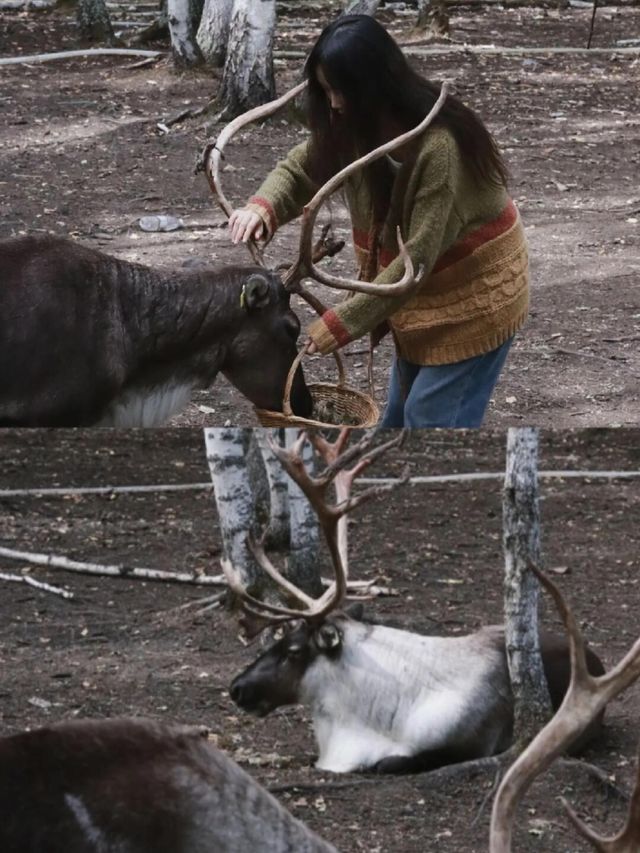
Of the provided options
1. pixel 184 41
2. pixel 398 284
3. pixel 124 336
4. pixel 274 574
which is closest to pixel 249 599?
pixel 274 574

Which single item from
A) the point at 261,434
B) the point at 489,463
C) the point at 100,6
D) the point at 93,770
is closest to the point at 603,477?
the point at 489,463

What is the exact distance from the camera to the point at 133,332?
255cm

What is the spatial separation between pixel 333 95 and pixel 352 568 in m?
0.67

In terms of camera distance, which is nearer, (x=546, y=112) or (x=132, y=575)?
(x=132, y=575)

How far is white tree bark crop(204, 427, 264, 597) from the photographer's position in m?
1.79

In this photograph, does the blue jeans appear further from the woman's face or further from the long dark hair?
the woman's face

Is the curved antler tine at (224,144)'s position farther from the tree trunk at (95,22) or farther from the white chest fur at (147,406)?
the tree trunk at (95,22)

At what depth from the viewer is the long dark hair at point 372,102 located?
1.91 meters

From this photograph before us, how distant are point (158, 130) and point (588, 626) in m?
4.30

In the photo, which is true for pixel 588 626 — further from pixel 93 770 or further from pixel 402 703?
pixel 402 703

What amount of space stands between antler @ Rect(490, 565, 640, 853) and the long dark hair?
2.60 ft

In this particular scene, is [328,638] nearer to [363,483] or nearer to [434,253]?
[363,483]

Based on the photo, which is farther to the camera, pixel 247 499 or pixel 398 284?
pixel 398 284

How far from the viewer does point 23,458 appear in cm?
182
